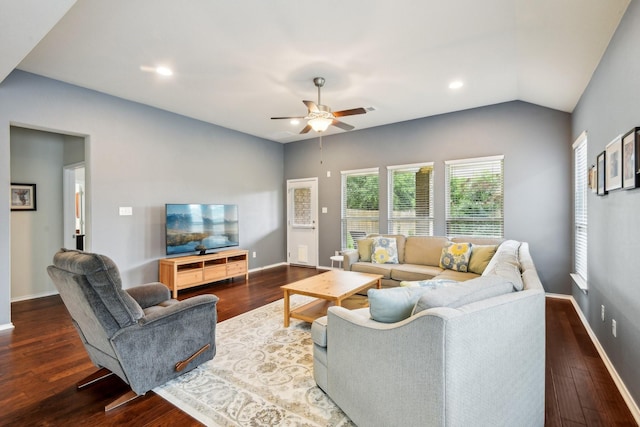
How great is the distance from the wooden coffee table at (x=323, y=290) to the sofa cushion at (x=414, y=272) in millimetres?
531

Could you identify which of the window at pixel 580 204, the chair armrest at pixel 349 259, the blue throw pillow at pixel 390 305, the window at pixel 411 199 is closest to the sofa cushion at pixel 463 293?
the blue throw pillow at pixel 390 305

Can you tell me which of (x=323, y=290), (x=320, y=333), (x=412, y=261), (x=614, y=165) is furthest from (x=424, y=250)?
(x=320, y=333)

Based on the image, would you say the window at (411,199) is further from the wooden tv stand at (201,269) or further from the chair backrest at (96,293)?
the chair backrest at (96,293)

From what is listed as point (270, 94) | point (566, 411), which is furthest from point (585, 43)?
point (270, 94)

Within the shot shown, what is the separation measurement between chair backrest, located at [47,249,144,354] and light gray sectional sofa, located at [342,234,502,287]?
3186 mm

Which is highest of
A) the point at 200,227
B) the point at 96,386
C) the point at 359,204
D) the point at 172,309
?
the point at 359,204

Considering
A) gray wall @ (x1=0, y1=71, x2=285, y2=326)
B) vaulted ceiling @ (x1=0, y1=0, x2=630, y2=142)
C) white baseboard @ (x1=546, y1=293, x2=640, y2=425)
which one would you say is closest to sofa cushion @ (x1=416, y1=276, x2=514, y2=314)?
white baseboard @ (x1=546, y1=293, x2=640, y2=425)

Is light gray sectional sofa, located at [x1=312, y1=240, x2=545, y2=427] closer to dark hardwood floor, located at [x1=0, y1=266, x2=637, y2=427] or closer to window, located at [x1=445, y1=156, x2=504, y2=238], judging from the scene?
dark hardwood floor, located at [x1=0, y1=266, x2=637, y2=427]

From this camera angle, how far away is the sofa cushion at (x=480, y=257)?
12.8 feet

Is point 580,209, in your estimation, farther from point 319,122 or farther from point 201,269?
point 201,269

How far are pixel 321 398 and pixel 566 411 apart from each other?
5.20 ft

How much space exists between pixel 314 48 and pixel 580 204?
381cm

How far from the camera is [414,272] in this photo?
417 centimetres

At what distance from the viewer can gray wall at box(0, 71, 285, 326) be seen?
3.53 meters
